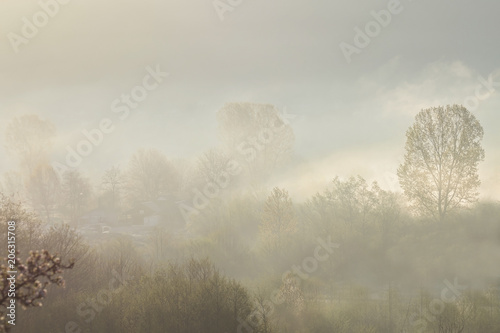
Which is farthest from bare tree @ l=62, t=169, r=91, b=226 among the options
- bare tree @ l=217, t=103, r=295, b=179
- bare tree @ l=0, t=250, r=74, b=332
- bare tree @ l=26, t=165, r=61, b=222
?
bare tree @ l=0, t=250, r=74, b=332

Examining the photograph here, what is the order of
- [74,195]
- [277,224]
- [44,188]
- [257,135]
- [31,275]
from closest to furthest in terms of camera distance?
[31,275]
[277,224]
[257,135]
[74,195]
[44,188]

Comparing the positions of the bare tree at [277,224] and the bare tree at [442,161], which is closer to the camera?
the bare tree at [442,161]

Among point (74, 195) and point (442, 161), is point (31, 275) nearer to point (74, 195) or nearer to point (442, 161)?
point (442, 161)

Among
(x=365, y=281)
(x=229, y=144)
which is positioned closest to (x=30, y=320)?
(x=365, y=281)

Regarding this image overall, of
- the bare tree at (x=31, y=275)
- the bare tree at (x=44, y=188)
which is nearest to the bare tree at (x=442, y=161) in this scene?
the bare tree at (x=31, y=275)

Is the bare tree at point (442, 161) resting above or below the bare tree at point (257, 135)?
below

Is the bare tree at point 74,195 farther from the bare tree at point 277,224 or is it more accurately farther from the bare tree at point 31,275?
the bare tree at point 31,275

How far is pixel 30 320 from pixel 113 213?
9060 cm

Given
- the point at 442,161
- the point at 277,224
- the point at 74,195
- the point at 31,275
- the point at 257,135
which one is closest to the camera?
the point at 31,275

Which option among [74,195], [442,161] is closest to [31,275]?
[442,161]

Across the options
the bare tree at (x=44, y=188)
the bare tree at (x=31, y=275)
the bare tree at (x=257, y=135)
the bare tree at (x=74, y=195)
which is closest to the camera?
the bare tree at (x=31, y=275)

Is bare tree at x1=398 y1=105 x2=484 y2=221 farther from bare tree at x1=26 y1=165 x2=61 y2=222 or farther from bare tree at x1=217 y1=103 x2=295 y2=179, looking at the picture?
bare tree at x1=26 y1=165 x2=61 y2=222

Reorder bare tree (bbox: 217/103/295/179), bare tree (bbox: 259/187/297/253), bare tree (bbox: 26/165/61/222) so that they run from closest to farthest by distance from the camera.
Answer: bare tree (bbox: 259/187/297/253), bare tree (bbox: 217/103/295/179), bare tree (bbox: 26/165/61/222)

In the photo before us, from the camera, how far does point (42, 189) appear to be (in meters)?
113
